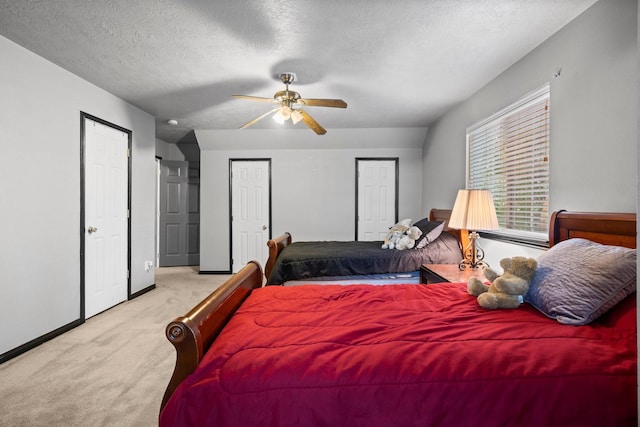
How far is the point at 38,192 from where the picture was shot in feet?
8.39

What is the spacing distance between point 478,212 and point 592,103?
981 mm

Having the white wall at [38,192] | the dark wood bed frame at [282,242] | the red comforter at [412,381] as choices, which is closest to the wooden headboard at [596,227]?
the red comforter at [412,381]

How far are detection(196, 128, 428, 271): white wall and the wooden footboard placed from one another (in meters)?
3.70

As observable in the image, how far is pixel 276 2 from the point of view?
74.2 inches

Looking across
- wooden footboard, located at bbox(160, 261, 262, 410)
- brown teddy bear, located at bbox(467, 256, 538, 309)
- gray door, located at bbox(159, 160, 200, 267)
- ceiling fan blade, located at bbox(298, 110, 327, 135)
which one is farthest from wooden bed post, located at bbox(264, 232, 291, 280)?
gray door, located at bbox(159, 160, 200, 267)

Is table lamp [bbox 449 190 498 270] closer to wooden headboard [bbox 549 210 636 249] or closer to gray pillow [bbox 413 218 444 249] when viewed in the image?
wooden headboard [bbox 549 210 636 249]

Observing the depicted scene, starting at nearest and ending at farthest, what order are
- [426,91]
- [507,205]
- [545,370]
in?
[545,370], [507,205], [426,91]

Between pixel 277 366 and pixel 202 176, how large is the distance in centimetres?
484

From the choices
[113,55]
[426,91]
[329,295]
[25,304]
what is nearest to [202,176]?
[113,55]

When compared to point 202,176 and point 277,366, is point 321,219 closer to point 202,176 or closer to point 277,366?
point 202,176

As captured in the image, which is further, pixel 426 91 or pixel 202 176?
pixel 202 176

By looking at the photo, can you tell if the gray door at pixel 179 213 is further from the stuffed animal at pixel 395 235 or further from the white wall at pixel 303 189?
the stuffed animal at pixel 395 235

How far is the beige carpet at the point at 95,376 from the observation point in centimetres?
169

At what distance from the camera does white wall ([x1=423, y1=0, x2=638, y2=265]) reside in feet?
5.44
